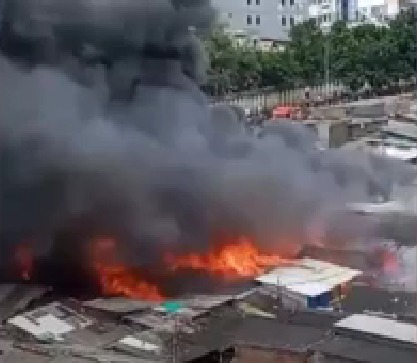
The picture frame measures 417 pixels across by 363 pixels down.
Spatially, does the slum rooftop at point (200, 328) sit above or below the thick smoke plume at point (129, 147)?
below

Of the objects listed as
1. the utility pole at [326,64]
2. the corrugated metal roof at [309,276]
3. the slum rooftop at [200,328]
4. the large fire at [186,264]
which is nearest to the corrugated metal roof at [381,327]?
the slum rooftop at [200,328]

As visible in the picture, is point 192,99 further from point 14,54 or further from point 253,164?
point 14,54

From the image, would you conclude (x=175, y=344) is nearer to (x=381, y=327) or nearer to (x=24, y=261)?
(x=381, y=327)

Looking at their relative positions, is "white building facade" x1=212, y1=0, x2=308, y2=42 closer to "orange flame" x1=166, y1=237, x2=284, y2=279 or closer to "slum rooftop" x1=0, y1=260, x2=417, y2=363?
"orange flame" x1=166, y1=237, x2=284, y2=279

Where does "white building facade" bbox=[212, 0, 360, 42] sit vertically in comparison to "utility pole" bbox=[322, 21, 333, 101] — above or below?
above

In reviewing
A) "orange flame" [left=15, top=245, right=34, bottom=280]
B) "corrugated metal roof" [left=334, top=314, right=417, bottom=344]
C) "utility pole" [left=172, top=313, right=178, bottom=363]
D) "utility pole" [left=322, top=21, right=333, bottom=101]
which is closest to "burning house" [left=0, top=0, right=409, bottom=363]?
"orange flame" [left=15, top=245, right=34, bottom=280]

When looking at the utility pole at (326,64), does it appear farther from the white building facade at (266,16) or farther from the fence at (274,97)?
the white building facade at (266,16)
